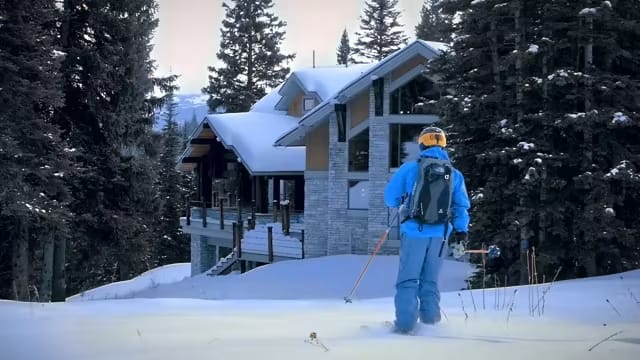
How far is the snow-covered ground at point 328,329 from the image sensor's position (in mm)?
4391

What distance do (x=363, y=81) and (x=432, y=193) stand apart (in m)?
18.7

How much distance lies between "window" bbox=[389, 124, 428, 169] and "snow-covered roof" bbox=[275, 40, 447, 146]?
1.93 meters

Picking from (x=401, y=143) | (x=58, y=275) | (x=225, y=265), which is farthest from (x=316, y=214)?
(x=58, y=275)

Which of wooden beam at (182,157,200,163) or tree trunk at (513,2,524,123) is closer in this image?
tree trunk at (513,2,524,123)

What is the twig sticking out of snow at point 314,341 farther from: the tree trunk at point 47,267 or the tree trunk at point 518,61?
the tree trunk at point 47,267

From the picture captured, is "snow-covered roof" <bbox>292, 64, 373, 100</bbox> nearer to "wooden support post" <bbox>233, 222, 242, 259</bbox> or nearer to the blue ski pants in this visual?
"wooden support post" <bbox>233, 222, 242, 259</bbox>

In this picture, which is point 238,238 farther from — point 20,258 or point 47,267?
point 20,258

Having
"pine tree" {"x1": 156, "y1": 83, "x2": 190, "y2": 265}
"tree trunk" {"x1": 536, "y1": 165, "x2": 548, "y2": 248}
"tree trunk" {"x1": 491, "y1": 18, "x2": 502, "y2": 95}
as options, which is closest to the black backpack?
"tree trunk" {"x1": 536, "y1": 165, "x2": 548, "y2": 248}

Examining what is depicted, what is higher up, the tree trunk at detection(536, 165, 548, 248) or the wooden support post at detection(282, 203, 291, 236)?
the tree trunk at detection(536, 165, 548, 248)

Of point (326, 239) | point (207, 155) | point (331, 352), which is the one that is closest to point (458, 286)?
point (326, 239)

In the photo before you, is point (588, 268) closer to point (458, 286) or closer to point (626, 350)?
point (458, 286)

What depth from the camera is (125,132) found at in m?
20.3

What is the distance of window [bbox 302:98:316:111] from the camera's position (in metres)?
31.7

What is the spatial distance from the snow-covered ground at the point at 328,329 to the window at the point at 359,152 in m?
16.4
